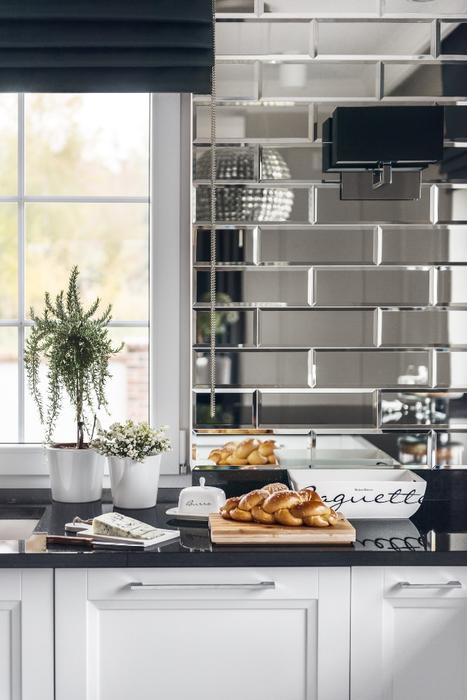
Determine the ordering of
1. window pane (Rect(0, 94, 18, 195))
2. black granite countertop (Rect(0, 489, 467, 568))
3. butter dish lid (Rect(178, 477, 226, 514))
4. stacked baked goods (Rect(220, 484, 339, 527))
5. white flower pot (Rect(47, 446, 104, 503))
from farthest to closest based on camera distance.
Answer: window pane (Rect(0, 94, 18, 195)) → white flower pot (Rect(47, 446, 104, 503)) → butter dish lid (Rect(178, 477, 226, 514)) → stacked baked goods (Rect(220, 484, 339, 527)) → black granite countertop (Rect(0, 489, 467, 568))

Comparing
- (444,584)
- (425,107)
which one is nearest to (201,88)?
(425,107)

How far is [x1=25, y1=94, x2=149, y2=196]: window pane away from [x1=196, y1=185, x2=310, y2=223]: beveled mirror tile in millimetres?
266

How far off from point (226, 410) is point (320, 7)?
1.24 metres

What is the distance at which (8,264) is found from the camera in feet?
8.82

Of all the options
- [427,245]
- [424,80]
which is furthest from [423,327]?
[424,80]

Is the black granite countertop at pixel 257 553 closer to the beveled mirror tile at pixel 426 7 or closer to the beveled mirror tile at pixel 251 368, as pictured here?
the beveled mirror tile at pixel 251 368

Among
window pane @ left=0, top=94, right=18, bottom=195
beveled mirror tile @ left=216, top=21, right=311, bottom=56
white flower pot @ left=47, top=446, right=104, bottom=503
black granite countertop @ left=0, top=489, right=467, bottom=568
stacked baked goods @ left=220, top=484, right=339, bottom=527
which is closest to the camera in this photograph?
black granite countertop @ left=0, top=489, right=467, bottom=568

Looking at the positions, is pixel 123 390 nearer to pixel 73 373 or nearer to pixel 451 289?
pixel 73 373

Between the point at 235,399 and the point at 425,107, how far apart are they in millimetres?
1032

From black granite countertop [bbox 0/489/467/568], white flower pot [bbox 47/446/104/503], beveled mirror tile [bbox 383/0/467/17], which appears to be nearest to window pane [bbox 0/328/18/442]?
white flower pot [bbox 47/446/104/503]

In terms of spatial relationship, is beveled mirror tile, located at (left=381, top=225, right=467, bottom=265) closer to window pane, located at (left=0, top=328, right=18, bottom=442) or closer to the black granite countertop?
the black granite countertop

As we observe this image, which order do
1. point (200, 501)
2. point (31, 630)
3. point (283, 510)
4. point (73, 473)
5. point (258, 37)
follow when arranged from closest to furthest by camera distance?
point (31, 630)
point (283, 510)
point (200, 501)
point (73, 473)
point (258, 37)

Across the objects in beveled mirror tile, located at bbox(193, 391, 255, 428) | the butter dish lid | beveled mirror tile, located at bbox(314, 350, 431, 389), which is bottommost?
the butter dish lid

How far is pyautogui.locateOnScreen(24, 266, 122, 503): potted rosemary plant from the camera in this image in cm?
246
